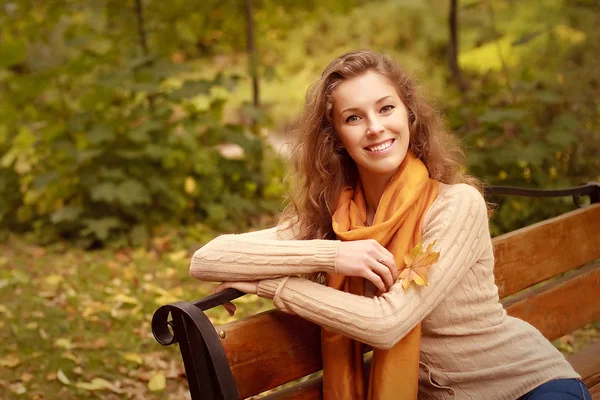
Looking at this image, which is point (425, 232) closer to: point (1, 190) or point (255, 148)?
point (255, 148)

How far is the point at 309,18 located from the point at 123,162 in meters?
2.20

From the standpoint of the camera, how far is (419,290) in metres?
1.83

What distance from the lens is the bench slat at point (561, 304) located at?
2656 millimetres

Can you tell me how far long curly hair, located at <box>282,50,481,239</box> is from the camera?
6.94 ft

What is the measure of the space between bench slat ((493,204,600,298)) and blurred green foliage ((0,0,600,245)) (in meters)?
1.97

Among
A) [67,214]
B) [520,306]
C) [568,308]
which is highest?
[520,306]

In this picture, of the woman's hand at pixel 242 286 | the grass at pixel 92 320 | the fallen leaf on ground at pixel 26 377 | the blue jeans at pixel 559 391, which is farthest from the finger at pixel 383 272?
the fallen leaf on ground at pixel 26 377

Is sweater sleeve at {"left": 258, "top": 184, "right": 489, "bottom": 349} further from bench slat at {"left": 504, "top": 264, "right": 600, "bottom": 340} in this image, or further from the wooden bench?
bench slat at {"left": 504, "top": 264, "right": 600, "bottom": 340}

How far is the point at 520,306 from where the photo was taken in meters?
2.61

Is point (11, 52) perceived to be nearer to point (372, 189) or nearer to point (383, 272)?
point (372, 189)

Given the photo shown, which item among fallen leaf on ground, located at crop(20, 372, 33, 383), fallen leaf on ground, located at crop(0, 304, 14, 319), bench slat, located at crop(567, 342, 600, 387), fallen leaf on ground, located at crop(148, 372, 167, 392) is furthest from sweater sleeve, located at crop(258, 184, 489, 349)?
fallen leaf on ground, located at crop(0, 304, 14, 319)

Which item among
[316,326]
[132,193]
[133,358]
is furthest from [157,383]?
[132,193]

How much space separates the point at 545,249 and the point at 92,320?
2617 millimetres

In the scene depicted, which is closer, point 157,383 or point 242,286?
point 242,286
